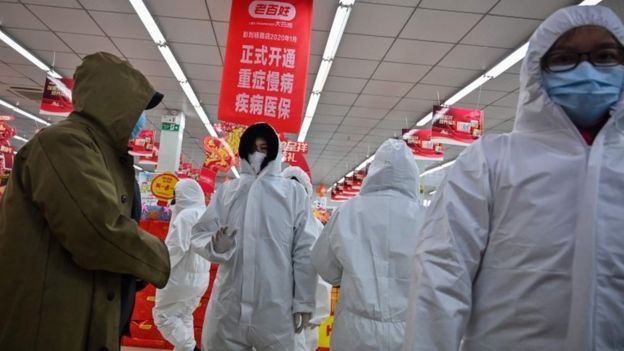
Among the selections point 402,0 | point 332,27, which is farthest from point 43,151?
point 332,27

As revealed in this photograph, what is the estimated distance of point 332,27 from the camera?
5.88 m

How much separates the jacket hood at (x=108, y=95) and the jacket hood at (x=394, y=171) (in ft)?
4.06

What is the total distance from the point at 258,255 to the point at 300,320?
17.2 inches

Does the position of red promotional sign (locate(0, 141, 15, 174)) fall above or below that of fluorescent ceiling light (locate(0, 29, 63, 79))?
below

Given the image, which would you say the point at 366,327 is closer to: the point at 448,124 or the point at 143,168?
the point at 448,124

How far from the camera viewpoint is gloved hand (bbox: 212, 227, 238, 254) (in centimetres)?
234

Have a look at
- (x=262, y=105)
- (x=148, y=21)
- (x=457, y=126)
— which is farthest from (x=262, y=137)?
(x=457, y=126)

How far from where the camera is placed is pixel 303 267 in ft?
8.12

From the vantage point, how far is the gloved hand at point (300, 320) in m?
2.39

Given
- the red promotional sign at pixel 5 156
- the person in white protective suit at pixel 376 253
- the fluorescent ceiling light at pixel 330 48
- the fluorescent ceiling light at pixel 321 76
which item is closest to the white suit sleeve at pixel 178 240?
the person in white protective suit at pixel 376 253

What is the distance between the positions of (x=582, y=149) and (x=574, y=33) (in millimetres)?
343

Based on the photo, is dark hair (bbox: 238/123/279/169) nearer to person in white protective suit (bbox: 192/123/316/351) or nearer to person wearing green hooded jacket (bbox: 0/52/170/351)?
person in white protective suit (bbox: 192/123/316/351)

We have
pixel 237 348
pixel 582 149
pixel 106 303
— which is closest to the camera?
pixel 582 149

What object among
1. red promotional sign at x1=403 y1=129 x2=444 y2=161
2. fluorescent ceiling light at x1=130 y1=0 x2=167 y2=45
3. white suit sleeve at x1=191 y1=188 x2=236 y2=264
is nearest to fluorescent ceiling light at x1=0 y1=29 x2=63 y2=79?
fluorescent ceiling light at x1=130 y1=0 x2=167 y2=45
